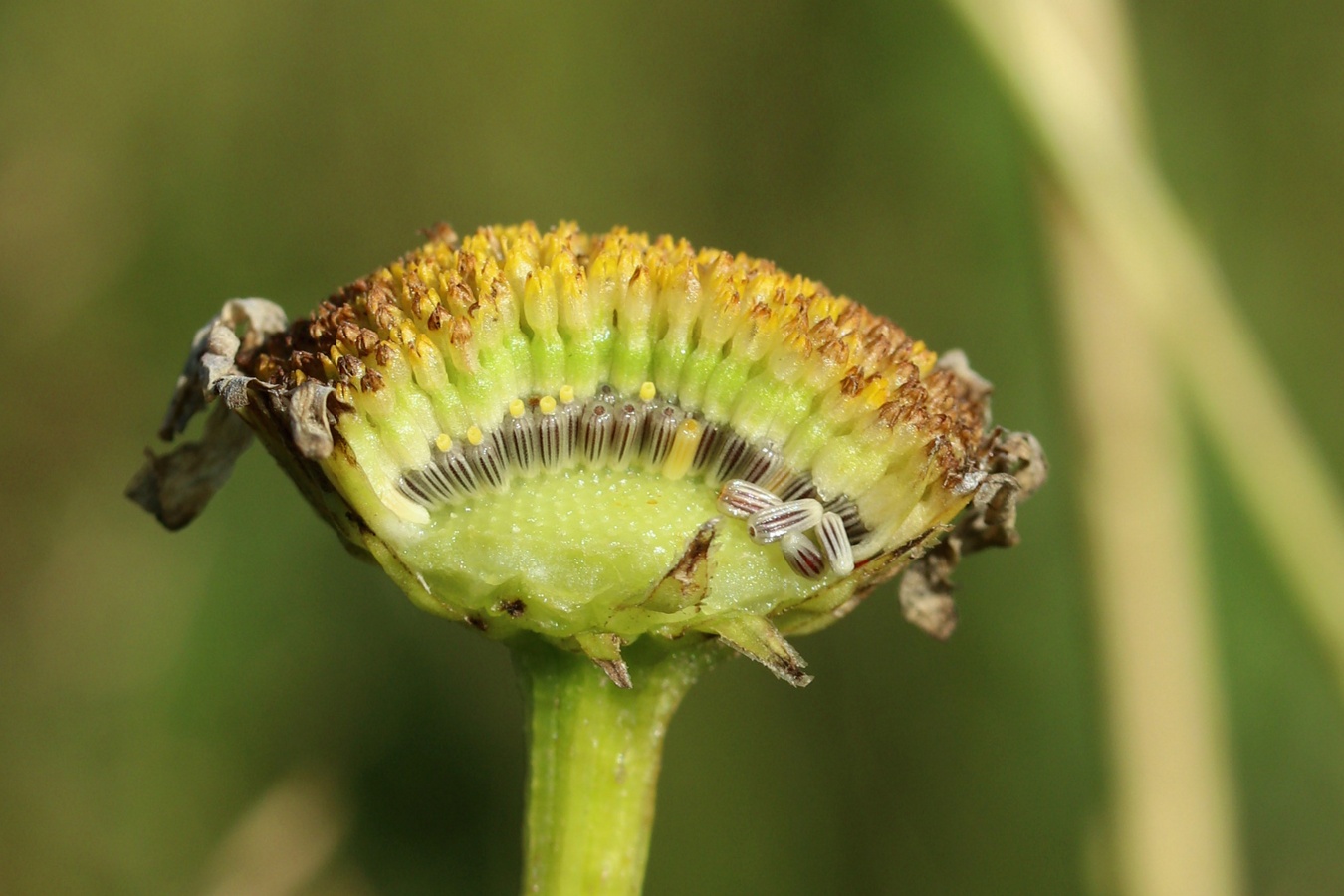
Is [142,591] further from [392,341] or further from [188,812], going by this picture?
[392,341]

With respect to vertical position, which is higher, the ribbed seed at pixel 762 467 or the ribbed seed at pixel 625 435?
the ribbed seed at pixel 762 467

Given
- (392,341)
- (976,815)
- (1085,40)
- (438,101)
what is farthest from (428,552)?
(438,101)

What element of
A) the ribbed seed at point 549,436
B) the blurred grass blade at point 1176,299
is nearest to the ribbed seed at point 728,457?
the ribbed seed at point 549,436

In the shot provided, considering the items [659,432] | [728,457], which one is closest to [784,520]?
[728,457]

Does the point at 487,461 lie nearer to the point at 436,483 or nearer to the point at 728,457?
the point at 436,483

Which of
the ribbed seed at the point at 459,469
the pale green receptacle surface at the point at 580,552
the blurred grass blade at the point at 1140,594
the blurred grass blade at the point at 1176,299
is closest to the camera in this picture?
the pale green receptacle surface at the point at 580,552

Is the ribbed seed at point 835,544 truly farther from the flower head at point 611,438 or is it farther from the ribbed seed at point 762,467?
the ribbed seed at point 762,467
